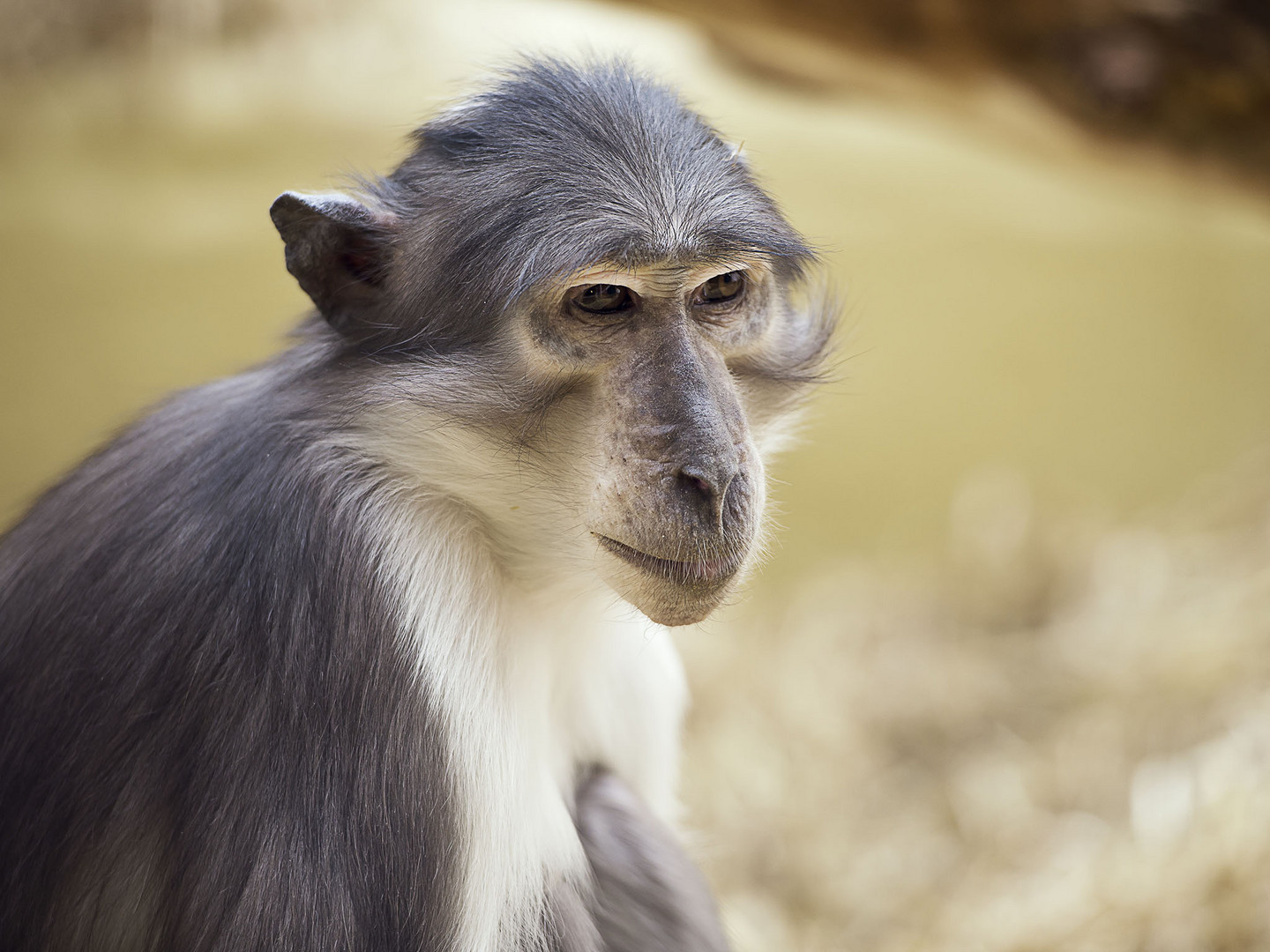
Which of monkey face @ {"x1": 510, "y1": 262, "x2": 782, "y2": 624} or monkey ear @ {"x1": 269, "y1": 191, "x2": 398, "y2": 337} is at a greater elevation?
monkey ear @ {"x1": 269, "y1": 191, "x2": 398, "y2": 337}

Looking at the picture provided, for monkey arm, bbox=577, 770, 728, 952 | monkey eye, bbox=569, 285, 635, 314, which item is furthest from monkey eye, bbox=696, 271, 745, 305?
monkey arm, bbox=577, 770, 728, 952

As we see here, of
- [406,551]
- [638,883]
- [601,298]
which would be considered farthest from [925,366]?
[406,551]

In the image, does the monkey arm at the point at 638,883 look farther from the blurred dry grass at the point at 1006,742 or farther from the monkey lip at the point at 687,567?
the blurred dry grass at the point at 1006,742

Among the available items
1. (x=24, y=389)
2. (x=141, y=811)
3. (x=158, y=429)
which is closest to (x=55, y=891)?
(x=141, y=811)

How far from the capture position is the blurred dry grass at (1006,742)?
343cm

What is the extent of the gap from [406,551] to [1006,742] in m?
A: 3.17

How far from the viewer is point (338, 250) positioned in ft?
6.64

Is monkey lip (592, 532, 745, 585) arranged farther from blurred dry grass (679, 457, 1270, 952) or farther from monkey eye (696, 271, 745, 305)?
blurred dry grass (679, 457, 1270, 952)

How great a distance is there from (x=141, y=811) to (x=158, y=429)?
2.44 feet

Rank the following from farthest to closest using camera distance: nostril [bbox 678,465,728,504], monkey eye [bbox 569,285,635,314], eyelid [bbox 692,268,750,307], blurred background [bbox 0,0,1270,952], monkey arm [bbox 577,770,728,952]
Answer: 1. blurred background [bbox 0,0,1270,952]
2. monkey arm [bbox 577,770,728,952]
3. eyelid [bbox 692,268,750,307]
4. monkey eye [bbox 569,285,635,314]
5. nostril [bbox 678,465,728,504]

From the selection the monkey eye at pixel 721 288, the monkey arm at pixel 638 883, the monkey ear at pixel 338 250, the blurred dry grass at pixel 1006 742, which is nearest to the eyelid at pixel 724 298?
the monkey eye at pixel 721 288

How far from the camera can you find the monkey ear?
A: 1940 mm

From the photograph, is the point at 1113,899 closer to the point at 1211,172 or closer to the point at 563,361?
the point at 1211,172

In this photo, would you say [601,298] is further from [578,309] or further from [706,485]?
[706,485]
